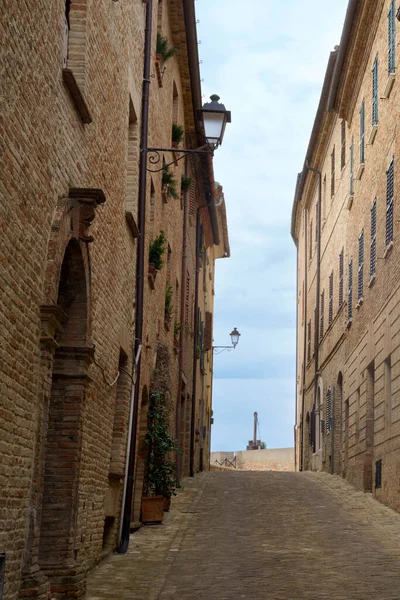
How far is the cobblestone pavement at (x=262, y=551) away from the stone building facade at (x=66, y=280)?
719 millimetres

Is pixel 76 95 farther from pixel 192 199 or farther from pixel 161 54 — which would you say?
pixel 192 199

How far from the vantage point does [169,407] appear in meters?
18.0

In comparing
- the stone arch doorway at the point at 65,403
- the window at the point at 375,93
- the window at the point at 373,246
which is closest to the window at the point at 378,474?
the window at the point at 373,246

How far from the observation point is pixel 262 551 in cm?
1305

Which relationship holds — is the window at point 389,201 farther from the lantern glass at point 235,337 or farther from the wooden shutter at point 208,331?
the lantern glass at point 235,337

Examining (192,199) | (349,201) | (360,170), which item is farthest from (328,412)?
(360,170)

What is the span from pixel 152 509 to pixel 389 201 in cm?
738

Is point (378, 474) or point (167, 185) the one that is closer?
point (167, 185)

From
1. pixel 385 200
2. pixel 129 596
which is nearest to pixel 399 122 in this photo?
pixel 385 200

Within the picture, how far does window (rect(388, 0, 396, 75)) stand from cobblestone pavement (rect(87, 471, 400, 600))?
27.6 feet

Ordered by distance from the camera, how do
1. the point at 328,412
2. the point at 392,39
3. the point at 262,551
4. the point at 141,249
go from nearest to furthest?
the point at 262,551 → the point at 141,249 → the point at 392,39 → the point at 328,412

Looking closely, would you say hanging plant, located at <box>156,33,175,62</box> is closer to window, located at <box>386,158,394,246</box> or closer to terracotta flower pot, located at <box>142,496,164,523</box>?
window, located at <box>386,158,394,246</box>

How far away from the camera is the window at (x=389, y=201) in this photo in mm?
18328

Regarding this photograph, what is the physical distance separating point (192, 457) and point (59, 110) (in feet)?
62.7
